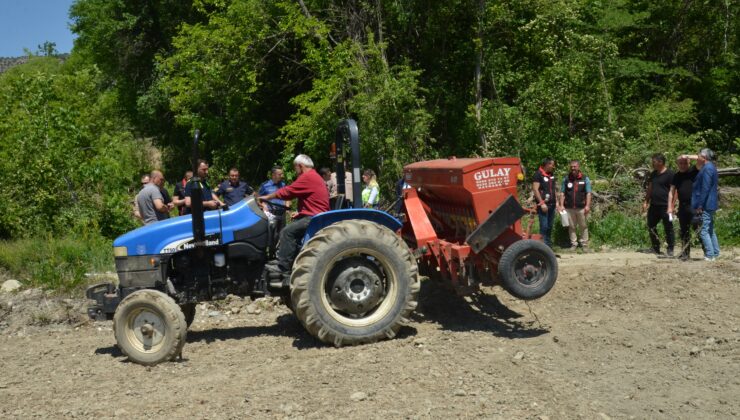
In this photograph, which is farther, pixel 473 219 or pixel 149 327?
pixel 473 219

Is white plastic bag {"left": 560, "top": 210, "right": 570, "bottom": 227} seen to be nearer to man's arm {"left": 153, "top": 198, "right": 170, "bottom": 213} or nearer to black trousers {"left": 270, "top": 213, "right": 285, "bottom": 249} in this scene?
black trousers {"left": 270, "top": 213, "right": 285, "bottom": 249}

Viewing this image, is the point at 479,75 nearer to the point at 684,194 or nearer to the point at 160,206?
the point at 684,194

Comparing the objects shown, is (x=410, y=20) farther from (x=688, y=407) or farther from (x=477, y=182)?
(x=688, y=407)

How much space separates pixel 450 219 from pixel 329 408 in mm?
3482

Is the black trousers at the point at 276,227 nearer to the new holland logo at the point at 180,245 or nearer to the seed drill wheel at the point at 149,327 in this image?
the new holland logo at the point at 180,245

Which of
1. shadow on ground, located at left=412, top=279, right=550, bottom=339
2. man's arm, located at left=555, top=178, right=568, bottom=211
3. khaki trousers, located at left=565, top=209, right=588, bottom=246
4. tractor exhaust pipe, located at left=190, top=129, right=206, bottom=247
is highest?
tractor exhaust pipe, located at left=190, top=129, right=206, bottom=247

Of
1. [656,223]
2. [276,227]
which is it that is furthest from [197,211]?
[656,223]

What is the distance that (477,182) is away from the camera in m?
7.51

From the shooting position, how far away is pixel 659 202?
11141 mm

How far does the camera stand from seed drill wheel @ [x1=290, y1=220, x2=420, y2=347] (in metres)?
7.04

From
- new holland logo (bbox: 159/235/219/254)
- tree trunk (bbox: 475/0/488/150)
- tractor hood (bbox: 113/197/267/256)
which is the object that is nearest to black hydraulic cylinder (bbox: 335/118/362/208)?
tractor hood (bbox: 113/197/267/256)

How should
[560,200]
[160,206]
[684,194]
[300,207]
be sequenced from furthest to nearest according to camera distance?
[560,200]
[684,194]
[160,206]
[300,207]

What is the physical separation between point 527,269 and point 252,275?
2.74m

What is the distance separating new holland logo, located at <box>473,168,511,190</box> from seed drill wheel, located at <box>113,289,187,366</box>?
10.4 ft
